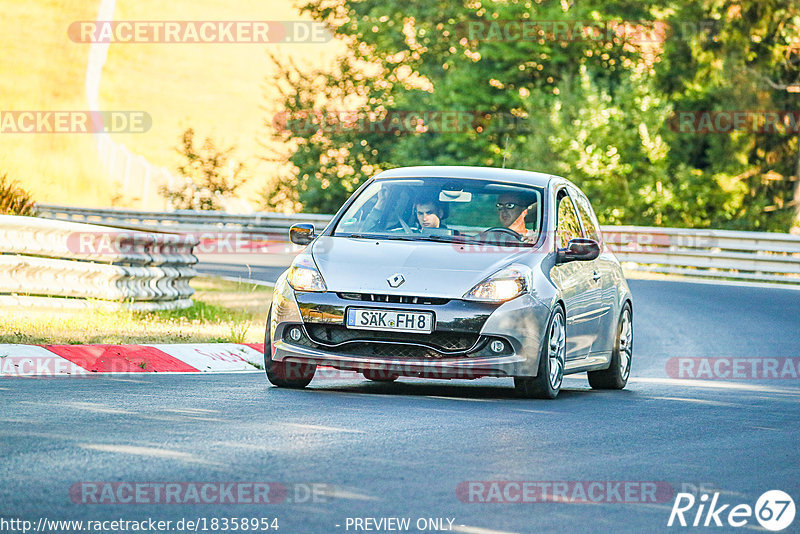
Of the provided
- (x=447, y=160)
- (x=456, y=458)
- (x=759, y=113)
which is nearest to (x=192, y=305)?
(x=456, y=458)

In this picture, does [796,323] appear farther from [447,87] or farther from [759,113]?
[447,87]

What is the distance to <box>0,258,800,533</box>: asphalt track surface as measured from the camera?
6.04 metres

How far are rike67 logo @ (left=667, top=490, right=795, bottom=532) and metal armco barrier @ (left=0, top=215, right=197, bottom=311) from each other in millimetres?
8298

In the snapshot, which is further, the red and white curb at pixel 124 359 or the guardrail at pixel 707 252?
the guardrail at pixel 707 252

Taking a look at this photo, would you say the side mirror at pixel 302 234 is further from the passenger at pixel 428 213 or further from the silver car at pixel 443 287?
the passenger at pixel 428 213

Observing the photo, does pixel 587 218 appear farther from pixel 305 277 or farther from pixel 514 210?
pixel 305 277

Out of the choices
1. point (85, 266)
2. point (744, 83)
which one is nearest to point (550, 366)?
point (85, 266)

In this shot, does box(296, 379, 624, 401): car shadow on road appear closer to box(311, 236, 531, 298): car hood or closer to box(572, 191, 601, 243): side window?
box(311, 236, 531, 298): car hood

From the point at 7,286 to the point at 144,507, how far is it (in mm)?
7916

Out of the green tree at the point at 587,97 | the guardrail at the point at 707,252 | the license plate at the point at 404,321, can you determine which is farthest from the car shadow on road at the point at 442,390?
the green tree at the point at 587,97

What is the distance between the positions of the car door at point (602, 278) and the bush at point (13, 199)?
8737mm

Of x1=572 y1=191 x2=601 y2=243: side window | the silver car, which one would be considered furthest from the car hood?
x1=572 y1=191 x2=601 y2=243: side window

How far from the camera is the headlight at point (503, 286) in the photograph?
996cm

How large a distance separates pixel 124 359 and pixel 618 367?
4.08 m
